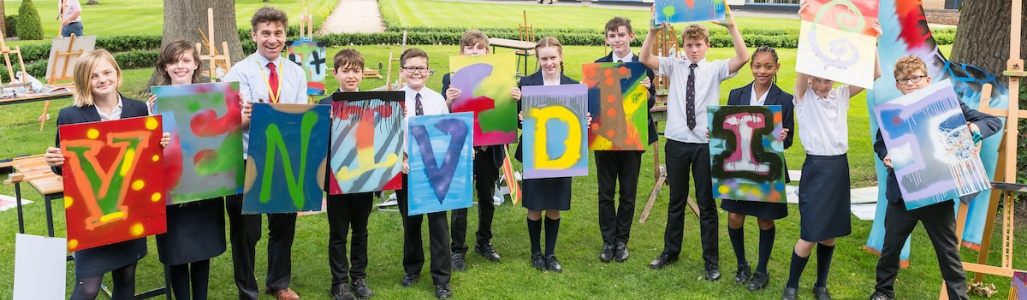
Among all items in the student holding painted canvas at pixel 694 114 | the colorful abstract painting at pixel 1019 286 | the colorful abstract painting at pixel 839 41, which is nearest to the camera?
the colorful abstract painting at pixel 1019 286

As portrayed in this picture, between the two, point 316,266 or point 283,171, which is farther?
point 316,266

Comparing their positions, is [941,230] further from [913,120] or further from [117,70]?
[117,70]

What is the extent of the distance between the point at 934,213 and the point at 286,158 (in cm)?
388

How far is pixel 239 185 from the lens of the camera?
4.61 m

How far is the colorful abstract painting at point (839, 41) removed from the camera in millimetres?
4605

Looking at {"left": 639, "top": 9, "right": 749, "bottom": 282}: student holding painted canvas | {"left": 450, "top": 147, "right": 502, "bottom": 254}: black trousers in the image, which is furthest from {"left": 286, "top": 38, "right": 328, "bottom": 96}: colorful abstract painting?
{"left": 639, "top": 9, "right": 749, "bottom": 282}: student holding painted canvas

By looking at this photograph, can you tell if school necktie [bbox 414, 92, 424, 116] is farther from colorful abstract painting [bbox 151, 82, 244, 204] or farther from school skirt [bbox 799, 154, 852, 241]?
school skirt [bbox 799, 154, 852, 241]

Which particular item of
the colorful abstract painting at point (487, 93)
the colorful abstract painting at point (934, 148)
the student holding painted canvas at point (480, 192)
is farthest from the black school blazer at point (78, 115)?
the colorful abstract painting at point (934, 148)

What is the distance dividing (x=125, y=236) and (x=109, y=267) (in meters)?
0.26

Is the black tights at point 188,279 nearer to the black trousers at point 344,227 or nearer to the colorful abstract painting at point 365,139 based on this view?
the black trousers at point 344,227

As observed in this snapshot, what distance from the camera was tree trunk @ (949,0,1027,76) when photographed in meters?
6.65

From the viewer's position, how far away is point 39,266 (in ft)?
14.0

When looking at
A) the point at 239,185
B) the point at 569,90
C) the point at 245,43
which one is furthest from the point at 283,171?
the point at 245,43

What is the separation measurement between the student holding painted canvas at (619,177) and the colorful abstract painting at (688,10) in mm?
685
